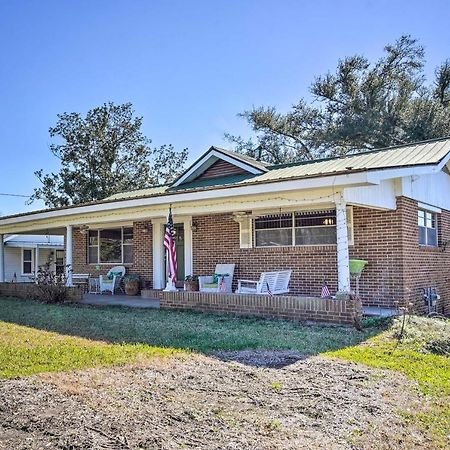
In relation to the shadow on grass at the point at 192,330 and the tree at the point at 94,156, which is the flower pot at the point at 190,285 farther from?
the tree at the point at 94,156

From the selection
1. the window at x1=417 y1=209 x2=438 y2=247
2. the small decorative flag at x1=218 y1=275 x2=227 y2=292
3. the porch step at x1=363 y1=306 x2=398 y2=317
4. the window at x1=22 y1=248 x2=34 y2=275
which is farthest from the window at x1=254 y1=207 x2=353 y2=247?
the window at x1=22 y1=248 x2=34 y2=275

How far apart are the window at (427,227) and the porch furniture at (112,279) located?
31.2 ft

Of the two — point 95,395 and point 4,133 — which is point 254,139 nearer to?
point 4,133

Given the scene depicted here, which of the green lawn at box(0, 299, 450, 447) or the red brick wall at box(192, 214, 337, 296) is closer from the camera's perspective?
the green lawn at box(0, 299, 450, 447)

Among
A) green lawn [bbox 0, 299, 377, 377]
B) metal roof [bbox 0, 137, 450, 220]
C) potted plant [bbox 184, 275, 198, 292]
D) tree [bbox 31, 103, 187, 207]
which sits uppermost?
tree [bbox 31, 103, 187, 207]

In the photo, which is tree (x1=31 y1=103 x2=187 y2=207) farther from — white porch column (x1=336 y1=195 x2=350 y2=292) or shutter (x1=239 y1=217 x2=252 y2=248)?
white porch column (x1=336 y1=195 x2=350 y2=292)

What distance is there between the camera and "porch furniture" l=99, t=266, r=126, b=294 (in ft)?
53.1

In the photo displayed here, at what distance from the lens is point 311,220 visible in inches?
484

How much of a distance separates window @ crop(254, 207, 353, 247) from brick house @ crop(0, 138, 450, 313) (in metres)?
0.03

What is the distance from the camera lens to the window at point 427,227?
12.6 metres

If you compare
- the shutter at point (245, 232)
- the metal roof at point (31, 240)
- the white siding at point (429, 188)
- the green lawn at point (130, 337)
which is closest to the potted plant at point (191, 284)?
the shutter at point (245, 232)

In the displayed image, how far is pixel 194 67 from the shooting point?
16250 mm

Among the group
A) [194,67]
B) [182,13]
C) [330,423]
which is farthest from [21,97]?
[330,423]

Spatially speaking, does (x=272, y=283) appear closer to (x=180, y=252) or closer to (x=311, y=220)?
(x=311, y=220)
